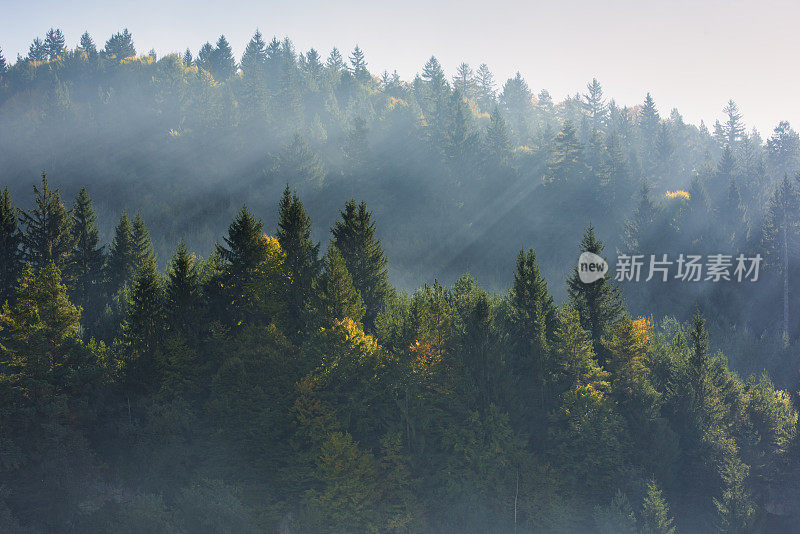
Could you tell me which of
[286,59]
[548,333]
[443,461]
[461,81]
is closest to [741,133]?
[461,81]

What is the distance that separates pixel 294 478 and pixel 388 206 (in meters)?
62.8

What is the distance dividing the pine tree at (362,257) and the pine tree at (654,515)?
2287 centimetres

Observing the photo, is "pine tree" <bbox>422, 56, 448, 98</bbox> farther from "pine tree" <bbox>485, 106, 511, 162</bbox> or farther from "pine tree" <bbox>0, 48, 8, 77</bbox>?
"pine tree" <bbox>0, 48, 8, 77</bbox>

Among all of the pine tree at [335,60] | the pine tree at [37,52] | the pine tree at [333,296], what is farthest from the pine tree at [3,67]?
the pine tree at [333,296]

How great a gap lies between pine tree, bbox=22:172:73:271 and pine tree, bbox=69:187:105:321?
4.69 feet

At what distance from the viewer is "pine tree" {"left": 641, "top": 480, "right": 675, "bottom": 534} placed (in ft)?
113

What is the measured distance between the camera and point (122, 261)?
55188 millimetres

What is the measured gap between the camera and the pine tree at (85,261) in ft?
170

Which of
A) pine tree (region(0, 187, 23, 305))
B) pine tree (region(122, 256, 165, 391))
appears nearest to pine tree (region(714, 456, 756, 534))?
pine tree (region(122, 256, 165, 391))

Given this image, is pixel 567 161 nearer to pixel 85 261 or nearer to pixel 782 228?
pixel 782 228

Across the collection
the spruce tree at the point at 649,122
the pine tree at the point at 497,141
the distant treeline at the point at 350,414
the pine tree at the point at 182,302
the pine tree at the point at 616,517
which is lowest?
the pine tree at the point at 616,517

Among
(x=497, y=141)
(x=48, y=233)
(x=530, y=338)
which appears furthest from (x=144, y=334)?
(x=497, y=141)

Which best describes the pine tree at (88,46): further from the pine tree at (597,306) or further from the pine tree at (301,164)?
the pine tree at (597,306)

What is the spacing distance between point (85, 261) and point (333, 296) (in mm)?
31593
